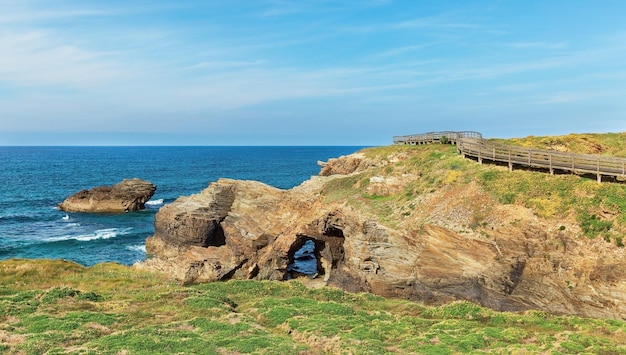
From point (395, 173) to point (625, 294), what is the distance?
85.3 feet

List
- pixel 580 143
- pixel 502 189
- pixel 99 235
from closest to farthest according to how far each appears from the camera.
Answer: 1. pixel 502 189
2. pixel 580 143
3. pixel 99 235

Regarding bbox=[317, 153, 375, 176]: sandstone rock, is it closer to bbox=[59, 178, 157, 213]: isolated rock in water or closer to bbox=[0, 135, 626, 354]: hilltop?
bbox=[0, 135, 626, 354]: hilltop

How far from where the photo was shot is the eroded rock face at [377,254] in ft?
95.1

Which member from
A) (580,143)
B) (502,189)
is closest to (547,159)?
(502,189)

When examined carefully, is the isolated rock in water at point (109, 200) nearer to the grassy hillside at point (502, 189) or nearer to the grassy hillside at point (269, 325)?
the grassy hillside at point (269, 325)

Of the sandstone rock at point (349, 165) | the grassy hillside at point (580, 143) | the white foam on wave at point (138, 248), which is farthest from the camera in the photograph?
the sandstone rock at point (349, 165)

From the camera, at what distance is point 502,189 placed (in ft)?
119

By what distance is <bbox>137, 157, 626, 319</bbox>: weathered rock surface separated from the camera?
29062mm

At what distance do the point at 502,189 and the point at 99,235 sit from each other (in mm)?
58244

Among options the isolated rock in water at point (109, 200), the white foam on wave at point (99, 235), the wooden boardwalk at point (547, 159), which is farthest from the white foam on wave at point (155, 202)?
the wooden boardwalk at point (547, 159)

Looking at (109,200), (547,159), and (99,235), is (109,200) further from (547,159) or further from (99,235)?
(547,159)

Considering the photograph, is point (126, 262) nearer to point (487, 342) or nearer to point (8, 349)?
point (8, 349)

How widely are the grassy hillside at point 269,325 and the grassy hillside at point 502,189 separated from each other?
8053 mm

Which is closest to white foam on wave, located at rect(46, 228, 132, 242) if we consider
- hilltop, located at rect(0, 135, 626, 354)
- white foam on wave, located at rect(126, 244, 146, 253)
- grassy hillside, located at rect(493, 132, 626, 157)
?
white foam on wave, located at rect(126, 244, 146, 253)
